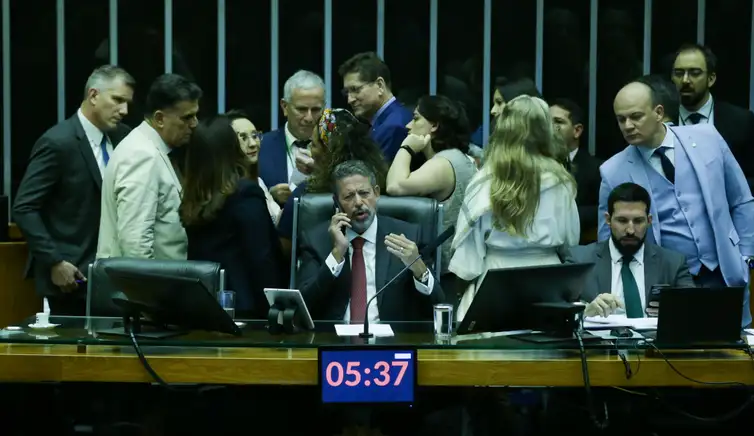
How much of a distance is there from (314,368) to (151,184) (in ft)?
5.99

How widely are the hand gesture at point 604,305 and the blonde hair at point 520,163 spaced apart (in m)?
0.58

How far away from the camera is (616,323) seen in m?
3.94

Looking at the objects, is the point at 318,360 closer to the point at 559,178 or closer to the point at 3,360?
the point at 3,360

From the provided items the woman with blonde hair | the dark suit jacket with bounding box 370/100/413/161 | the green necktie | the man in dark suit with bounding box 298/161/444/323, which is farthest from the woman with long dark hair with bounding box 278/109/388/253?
the green necktie

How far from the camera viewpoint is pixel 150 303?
12.1 ft

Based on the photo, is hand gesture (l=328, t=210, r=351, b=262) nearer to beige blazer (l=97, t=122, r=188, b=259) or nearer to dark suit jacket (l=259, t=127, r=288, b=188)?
beige blazer (l=97, t=122, r=188, b=259)

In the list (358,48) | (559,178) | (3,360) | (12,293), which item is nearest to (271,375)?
(3,360)

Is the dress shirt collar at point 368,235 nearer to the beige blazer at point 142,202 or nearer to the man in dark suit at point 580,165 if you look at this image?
the beige blazer at point 142,202

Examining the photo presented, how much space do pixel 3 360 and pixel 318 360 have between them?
0.88 meters

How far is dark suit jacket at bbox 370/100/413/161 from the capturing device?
5.57 meters

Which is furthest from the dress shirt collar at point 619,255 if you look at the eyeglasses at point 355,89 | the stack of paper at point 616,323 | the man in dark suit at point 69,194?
the man in dark suit at point 69,194

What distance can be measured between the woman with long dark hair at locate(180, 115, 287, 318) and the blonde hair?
0.87 metres

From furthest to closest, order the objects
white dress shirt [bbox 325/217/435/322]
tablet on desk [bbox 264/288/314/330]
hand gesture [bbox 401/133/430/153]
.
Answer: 1. hand gesture [bbox 401/133/430/153]
2. white dress shirt [bbox 325/217/435/322]
3. tablet on desk [bbox 264/288/314/330]

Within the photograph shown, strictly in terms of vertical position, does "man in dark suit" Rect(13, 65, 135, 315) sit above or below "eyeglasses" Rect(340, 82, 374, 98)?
below
